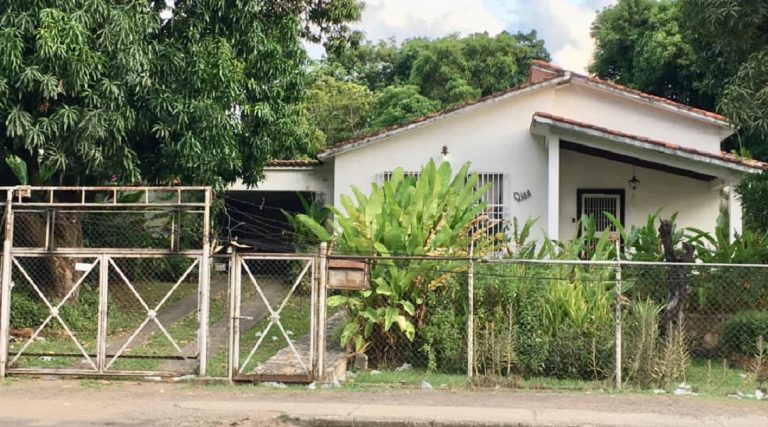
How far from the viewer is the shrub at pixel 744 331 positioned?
429 inches

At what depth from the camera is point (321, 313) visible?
9.94 metres

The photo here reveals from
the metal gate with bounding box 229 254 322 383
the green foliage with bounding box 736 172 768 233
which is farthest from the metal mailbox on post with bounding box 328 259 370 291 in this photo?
the green foliage with bounding box 736 172 768 233

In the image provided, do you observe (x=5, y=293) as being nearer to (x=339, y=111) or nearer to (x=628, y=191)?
(x=628, y=191)

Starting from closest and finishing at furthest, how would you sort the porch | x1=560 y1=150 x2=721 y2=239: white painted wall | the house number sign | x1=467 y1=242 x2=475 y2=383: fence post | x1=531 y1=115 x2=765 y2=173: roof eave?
x1=467 y1=242 x2=475 y2=383: fence post
x1=531 y1=115 x2=765 y2=173: roof eave
the house number sign
the porch
x1=560 y1=150 x2=721 y2=239: white painted wall

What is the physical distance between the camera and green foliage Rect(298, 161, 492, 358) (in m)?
10.8

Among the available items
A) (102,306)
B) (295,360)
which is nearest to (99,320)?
(102,306)

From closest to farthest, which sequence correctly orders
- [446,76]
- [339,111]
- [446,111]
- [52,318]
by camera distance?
[52,318], [446,111], [339,111], [446,76]

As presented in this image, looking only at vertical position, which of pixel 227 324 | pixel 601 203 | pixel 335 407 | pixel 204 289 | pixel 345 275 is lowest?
pixel 335 407

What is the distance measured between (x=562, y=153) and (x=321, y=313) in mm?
8985

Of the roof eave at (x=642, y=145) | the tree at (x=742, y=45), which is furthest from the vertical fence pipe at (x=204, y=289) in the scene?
the roof eave at (x=642, y=145)

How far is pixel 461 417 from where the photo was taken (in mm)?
8109

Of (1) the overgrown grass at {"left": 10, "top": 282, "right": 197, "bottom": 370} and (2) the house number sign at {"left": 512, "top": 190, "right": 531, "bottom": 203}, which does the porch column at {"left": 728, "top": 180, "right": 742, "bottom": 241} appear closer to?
(2) the house number sign at {"left": 512, "top": 190, "right": 531, "bottom": 203}

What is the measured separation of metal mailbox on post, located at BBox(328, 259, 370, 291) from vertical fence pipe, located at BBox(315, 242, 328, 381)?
147 millimetres

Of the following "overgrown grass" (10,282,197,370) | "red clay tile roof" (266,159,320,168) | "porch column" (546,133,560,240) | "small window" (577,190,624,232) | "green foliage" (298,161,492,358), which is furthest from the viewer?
"red clay tile roof" (266,159,320,168)
